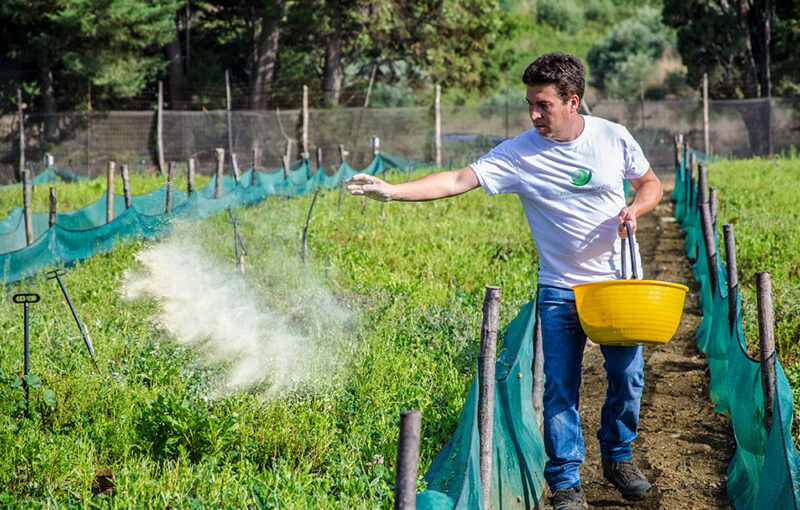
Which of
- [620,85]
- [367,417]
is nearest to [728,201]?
[367,417]

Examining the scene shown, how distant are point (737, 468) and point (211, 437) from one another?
2633 millimetres

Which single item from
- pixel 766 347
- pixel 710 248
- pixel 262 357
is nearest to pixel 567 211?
pixel 766 347

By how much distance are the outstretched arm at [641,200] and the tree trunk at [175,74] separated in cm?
2347

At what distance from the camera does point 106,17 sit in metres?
21.3

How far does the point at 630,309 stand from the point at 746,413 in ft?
3.92

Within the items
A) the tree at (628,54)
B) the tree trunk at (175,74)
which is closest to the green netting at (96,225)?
the tree trunk at (175,74)

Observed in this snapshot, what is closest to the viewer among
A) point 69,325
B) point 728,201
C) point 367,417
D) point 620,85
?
point 367,417

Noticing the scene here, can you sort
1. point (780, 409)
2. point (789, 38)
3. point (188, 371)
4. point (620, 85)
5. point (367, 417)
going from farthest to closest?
point (620, 85) → point (789, 38) → point (188, 371) → point (367, 417) → point (780, 409)

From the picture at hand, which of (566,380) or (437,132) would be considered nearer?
(566,380)

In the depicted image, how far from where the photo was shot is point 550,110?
3514 millimetres

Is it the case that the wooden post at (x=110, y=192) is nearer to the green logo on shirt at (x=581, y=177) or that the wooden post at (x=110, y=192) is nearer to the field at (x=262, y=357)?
the field at (x=262, y=357)

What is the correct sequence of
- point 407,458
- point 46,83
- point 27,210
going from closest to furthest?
point 407,458
point 27,210
point 46,83

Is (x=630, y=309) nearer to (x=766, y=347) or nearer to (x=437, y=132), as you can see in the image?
(x=766, y=347)

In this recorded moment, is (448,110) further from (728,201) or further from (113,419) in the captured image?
(113,419)
